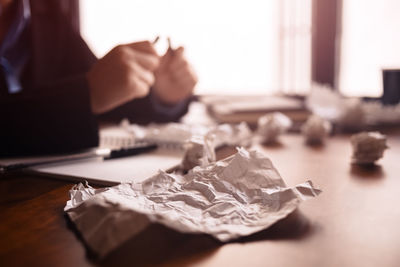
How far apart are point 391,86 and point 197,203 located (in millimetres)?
915

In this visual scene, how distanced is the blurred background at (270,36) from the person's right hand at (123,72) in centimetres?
35

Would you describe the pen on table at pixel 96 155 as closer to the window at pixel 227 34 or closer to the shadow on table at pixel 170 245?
the shadow on table at pixel 170 245

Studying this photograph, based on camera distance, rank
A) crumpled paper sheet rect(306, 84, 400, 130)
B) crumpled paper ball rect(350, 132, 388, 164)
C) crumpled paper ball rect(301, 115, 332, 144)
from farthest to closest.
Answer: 1. crumpled paper sheet rect(306, 84, 400, 130)
2. crumpled paper ball rect(301, 115, 332, 144)
3. crumpled paper ball rect(350, 132, 388, 164)

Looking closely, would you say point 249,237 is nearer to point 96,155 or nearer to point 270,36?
point 96,155

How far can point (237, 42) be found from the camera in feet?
7.07

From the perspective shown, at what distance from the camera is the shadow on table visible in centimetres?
30

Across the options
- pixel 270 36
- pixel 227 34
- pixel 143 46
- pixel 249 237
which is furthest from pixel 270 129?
pixel 227 34

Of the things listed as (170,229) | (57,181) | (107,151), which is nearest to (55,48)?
(107,151)

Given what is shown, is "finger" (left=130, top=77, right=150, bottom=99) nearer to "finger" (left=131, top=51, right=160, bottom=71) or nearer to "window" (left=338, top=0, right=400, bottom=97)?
"finger" (left=131, top=51, right=160, bottom=71)

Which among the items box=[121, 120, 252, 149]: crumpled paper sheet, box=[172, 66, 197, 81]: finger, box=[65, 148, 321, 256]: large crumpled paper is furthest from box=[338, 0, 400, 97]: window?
box=[65, 148, 321, 256]: large crumpled paper

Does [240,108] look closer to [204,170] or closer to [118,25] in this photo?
[204,170]

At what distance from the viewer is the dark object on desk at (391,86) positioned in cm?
107

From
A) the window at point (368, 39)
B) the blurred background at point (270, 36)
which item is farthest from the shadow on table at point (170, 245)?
the window at point (368, 39)

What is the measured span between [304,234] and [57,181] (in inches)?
14.4
